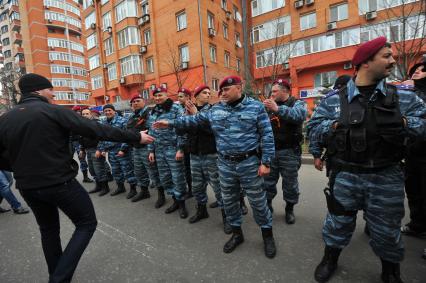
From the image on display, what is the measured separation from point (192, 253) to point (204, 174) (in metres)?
1.17

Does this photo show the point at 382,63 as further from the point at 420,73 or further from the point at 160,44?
the point at 160,44

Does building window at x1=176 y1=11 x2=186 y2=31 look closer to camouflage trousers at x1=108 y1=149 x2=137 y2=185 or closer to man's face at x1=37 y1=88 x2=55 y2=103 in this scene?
camouflage trousers at x1=108 y1=149 x2=137 y2=185

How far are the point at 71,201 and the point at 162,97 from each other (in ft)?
8.15

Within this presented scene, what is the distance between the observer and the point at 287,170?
3447 millimetres

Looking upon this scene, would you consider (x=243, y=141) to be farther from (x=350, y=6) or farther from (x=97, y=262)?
(x=350, y=6)

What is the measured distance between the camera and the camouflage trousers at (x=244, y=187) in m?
2.72

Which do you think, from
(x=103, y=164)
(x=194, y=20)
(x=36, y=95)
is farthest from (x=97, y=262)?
(x=194, y=20)

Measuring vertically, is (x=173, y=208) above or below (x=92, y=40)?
below

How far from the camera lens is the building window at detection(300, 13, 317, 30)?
19.2m

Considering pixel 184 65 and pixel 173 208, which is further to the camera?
pixel 184 65

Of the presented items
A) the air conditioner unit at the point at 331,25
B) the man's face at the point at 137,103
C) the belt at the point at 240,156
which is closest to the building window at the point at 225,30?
the air conditioner unit at the point at 331,25

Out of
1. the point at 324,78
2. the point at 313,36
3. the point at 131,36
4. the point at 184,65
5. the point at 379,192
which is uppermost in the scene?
the point at 131,36

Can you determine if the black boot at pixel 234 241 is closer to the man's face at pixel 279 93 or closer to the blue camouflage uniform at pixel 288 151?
the blue camouflage uniform at pixel 288 151

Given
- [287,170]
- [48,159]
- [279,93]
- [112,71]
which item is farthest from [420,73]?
[112,71]
